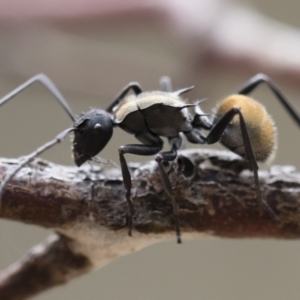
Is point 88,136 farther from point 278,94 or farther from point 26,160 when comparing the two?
point 278,94

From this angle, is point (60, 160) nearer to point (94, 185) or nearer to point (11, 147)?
point (11, 147)

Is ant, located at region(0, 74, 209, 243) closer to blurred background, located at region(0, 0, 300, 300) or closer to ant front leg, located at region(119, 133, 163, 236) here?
ant front leg, located at region(119, 133, 163, 236)

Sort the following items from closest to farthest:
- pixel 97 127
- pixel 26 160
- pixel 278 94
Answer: pixel 26 160, pixel 97 127, pixel 278 94

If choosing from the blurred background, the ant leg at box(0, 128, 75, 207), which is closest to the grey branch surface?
the ant leg at box(0, 128, 75, 207)

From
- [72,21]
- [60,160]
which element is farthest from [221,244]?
[72,21]

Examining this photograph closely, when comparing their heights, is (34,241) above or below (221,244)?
above

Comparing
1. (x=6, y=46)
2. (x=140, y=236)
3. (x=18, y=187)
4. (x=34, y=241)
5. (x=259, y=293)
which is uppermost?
(x=6, y=46)

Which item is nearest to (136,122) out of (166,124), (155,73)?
(166,124)

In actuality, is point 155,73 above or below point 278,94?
above
